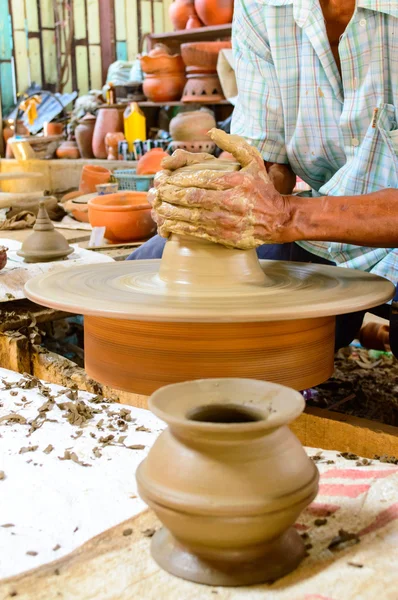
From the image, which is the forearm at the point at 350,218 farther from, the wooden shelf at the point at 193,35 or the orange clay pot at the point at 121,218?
the wooden shelf at the point at 193,35

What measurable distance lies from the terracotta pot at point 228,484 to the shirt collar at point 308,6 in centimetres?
146

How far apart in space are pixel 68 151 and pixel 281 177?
5852 millimetres

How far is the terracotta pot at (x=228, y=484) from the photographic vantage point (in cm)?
105

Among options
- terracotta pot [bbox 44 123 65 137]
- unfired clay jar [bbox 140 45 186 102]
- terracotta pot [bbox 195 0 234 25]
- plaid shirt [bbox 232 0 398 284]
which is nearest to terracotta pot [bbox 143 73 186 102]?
unfired clay jar [bbox 140 45 186 102]

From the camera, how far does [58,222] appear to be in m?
5.11

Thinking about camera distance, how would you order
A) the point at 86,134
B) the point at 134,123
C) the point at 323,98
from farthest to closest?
the point at 86,134
the point at 134,123
the point at 323,98

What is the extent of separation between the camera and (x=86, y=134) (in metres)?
7.85

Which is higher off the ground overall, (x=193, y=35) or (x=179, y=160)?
(x=193, y=35)

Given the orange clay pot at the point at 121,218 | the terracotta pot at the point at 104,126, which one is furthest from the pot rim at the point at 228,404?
the terracotta pot at the point at 104,126

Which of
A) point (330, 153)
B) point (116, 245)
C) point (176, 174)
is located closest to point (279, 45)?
point (330, 153)

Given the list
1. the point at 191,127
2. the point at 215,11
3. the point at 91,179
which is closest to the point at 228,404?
the point at 91,179

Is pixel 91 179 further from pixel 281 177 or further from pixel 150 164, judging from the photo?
pixel 281 177

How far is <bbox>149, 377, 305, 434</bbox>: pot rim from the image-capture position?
102 centimetres

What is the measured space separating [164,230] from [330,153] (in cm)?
94
